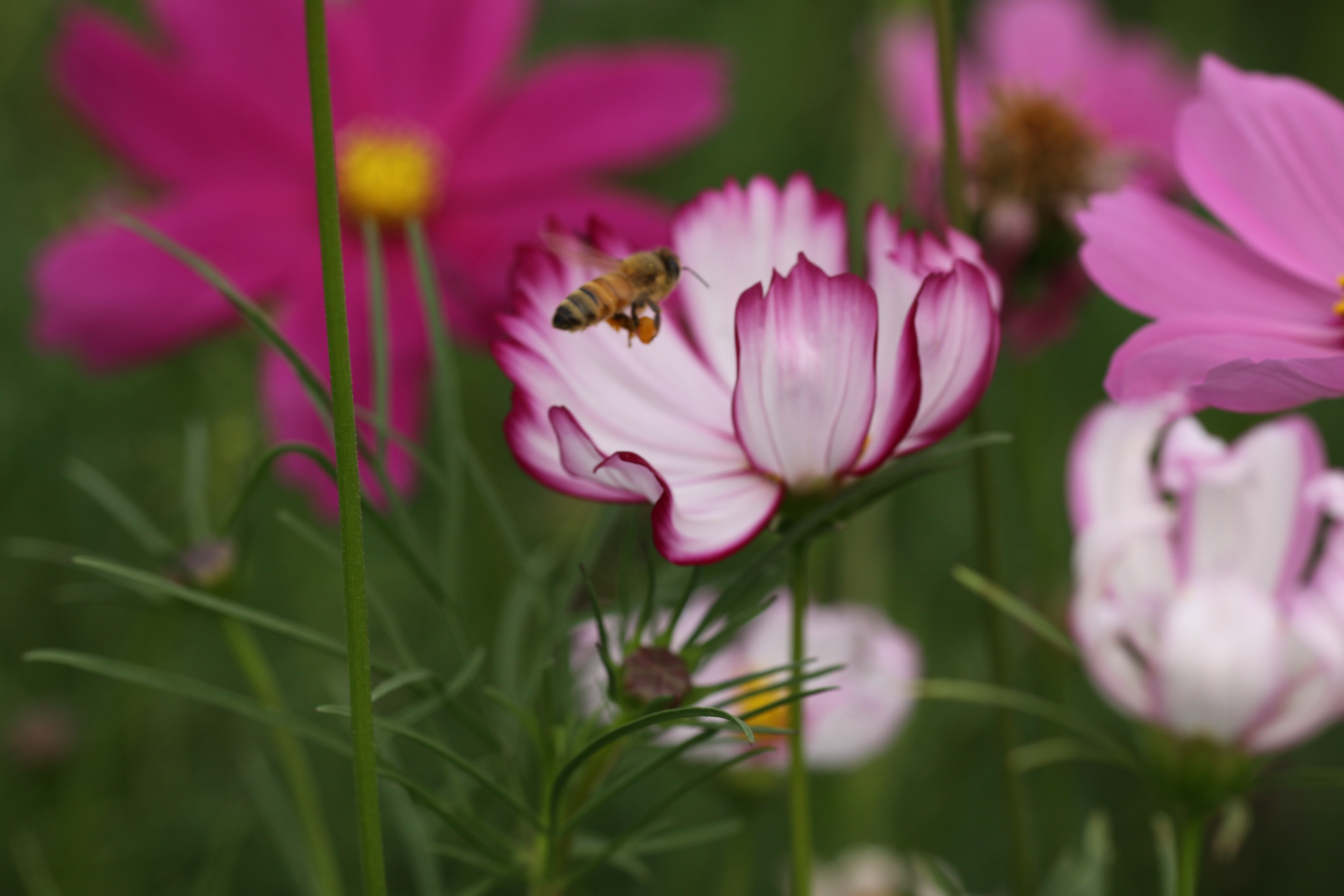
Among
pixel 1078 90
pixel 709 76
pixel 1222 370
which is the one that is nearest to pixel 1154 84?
pixel 1078 90

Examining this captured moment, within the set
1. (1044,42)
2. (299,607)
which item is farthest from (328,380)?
(1044,42)

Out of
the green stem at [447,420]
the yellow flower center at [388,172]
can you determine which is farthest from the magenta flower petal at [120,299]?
the green stem at [447,420]

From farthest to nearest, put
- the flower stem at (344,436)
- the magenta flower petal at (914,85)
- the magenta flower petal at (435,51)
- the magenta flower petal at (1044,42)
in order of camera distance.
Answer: the magenta flower petal at (1044,42) → the magenta flower petal at (914,85) → the magenta flower petal at (435,51) → the flower stem at (344,436)

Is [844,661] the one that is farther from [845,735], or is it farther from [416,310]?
[416,310]

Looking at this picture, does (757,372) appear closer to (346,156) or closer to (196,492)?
(196,492)

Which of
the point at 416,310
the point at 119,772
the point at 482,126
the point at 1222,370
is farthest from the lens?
the point at 119,772

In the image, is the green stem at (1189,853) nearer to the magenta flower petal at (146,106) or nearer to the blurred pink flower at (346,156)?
the blurred pink flower at (346,156)
